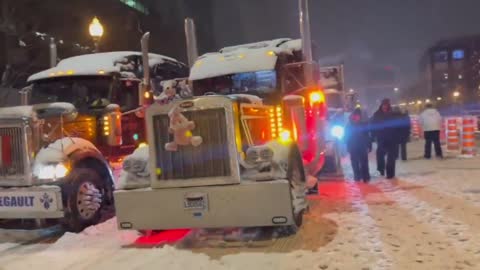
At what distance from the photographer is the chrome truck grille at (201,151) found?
20.2ft

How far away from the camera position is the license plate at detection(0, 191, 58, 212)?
711 cm

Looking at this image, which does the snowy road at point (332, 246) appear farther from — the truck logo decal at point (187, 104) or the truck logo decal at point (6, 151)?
the truck logo decal at point (187, 104)

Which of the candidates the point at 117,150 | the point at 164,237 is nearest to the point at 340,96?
the point at 117,150

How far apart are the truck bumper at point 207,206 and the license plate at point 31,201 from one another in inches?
47.6

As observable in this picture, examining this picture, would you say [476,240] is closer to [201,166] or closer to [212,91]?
[201,166]

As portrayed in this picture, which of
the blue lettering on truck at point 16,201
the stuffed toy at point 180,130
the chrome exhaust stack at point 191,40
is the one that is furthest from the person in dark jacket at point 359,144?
the blue lettering on truck at point 16,201

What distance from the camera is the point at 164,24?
49.7 metres

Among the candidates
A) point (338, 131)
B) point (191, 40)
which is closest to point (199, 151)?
point (191, 40)

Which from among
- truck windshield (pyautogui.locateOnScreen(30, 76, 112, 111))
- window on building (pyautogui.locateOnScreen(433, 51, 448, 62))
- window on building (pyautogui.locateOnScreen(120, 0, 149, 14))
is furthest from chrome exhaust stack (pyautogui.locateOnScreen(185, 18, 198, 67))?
window on building (pyautogui.locateOnScreen(433, 51, 448, 62))

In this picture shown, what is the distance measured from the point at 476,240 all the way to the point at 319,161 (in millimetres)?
3981

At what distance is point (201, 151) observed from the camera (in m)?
6.30

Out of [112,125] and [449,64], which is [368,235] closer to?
[112,125]

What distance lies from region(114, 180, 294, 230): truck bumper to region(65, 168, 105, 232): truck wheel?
48.9 inches

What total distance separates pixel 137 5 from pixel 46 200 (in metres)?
40.0
